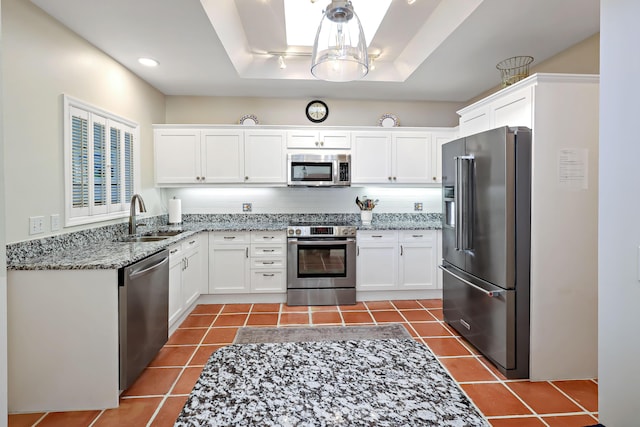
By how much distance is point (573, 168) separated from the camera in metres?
2.34

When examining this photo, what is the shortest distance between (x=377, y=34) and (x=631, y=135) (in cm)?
252

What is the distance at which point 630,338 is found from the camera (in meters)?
1.36

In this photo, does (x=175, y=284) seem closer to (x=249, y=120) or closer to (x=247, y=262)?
(x=247, y=262)

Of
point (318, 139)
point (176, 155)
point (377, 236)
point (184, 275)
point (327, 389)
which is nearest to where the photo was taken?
point (327, 389)

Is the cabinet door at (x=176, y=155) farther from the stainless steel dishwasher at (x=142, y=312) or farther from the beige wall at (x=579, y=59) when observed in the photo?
the beige wall at (x=579, y=59)

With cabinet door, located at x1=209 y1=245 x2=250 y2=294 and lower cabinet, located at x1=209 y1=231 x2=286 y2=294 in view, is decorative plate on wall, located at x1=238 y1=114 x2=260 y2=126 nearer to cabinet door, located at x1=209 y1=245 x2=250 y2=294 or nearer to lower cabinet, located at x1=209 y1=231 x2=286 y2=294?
lower cabinet, located at x1=209 y1=231 x2=286 y2=294

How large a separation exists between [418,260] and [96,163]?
3.55 meters

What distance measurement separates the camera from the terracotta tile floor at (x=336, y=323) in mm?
1991

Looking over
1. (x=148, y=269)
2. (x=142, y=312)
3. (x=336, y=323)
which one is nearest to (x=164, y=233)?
(x=148, y=269)

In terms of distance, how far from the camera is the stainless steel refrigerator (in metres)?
2.34

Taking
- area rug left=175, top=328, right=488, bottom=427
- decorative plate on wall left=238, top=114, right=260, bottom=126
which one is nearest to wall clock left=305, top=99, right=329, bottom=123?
decorative plate on wall left=238, top=114, right=260, bottom=126

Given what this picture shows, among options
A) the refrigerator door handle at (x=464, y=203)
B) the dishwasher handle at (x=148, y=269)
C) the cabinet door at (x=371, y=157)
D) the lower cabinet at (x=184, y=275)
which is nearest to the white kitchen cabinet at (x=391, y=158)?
the cabinet door at (x=371, y=157)

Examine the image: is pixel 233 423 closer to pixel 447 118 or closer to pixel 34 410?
pixel 34 410

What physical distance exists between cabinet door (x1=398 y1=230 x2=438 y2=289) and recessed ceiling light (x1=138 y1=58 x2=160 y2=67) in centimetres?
327
